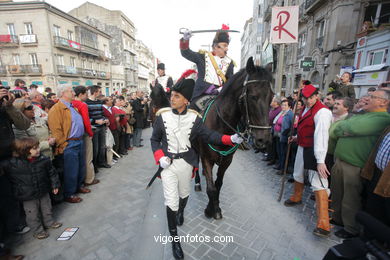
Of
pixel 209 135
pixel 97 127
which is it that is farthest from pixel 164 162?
pixel 97 127

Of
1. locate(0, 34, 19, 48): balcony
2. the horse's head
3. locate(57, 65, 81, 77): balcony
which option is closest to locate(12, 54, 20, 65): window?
locate(0, 34, 19, 48): balcony

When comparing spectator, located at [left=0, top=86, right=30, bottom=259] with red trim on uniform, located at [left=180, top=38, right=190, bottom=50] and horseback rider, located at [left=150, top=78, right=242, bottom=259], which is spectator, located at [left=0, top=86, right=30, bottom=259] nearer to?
horseback rider, located at [left=150, top=78, right=242, bottom=259]

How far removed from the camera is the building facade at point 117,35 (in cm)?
3538

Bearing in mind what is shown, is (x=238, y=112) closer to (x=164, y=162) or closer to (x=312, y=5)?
(x=164, y=162)

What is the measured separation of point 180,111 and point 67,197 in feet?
10.9

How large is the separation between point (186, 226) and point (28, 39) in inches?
1227

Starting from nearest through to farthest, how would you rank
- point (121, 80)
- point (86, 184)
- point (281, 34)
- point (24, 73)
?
point (281, 34)
point (86, 184)
point (24, 73)
point (121, 80)

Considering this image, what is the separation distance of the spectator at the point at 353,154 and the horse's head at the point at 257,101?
1.45 meters

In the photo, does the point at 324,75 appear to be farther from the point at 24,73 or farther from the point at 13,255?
the point at 24,73

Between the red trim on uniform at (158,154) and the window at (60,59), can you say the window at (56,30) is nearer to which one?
the window at (60,59)

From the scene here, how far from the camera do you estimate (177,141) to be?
2525 millimetres

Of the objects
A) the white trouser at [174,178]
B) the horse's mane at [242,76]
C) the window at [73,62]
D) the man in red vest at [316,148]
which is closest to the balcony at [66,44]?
the window at [73,62]

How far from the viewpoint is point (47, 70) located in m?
23.9

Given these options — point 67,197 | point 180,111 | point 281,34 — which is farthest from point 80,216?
point 281,34
